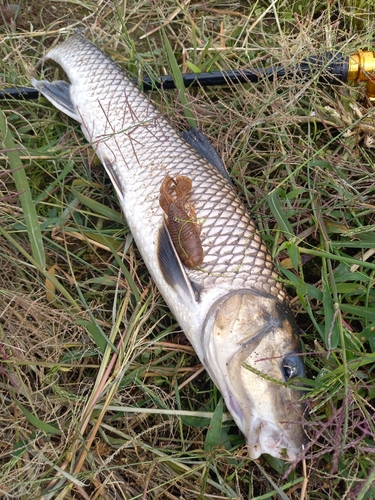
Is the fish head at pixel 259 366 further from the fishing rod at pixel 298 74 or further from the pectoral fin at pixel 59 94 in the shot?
the pectoral fin at pixel 59 94

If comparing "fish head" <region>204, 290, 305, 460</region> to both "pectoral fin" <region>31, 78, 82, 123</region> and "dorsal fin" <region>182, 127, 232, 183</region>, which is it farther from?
"pectoral fin" <region>31, 78, 82, 123</region>

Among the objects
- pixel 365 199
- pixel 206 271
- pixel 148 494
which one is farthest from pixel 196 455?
pixel 365 199

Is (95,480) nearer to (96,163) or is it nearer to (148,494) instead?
(148,494)

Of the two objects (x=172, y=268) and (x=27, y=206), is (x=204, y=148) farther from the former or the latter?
(x=27, y=206)

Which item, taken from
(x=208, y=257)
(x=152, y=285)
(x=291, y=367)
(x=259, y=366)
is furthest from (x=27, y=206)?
(x=291, y=367)

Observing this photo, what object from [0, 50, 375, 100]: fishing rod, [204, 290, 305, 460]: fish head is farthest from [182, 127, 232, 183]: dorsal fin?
[204, 290, 305, 460]: fish head
